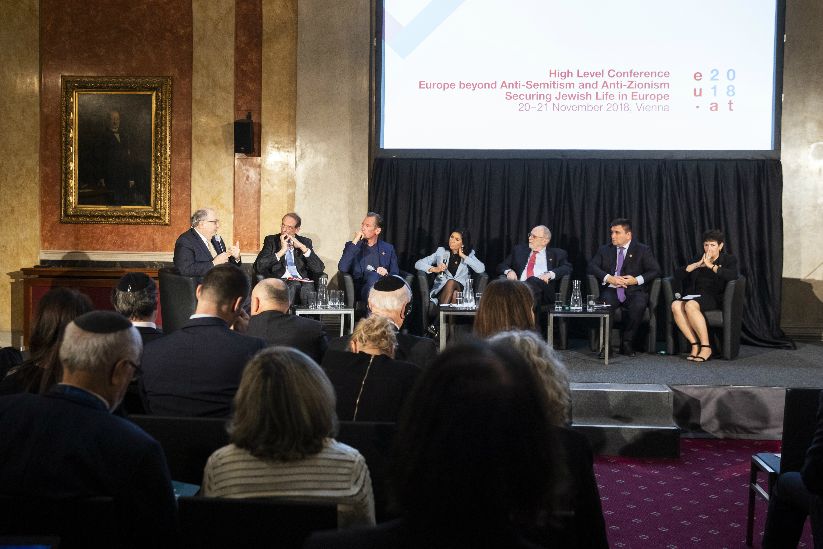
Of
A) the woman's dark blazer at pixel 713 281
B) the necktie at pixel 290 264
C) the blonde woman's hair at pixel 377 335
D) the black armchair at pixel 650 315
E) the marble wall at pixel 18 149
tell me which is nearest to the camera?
the blonde woman's hair at pixel 377 335

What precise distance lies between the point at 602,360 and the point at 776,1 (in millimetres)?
3662

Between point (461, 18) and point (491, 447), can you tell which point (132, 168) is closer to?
point (461, 18)

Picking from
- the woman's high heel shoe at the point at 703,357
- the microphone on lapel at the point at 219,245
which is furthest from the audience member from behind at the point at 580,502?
the microphone on lapel at the point at 219,245

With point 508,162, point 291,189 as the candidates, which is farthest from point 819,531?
point 291,189

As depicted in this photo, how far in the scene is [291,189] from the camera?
8609mm

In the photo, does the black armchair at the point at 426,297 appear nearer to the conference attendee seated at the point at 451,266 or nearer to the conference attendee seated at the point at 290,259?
the conference attendee seated at the point at 451,266

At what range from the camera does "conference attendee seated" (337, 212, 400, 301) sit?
7.79m

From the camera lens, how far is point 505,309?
3547mm

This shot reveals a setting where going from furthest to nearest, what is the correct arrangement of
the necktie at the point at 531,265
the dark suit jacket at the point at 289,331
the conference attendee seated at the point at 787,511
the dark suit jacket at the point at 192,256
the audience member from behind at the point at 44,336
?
the necktie at the point at 531,265 < the dark suit jacket at the point at 192,256 < the dark suit jacket at the point at 289,331 < the conference attendee seated at the point at 787,511 < the audience member from behind at the point at 44,336

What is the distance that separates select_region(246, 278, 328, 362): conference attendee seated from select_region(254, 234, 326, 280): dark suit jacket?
360cm

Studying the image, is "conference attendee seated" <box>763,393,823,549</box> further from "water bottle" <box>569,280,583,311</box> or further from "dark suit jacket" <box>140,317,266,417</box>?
"water bottle" <box>569,280,583,311</box>

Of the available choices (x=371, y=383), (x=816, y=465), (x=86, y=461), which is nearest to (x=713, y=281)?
(x=371, y=383)

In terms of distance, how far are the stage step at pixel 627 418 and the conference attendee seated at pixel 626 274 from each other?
1631 mm

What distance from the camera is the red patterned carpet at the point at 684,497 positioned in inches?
148
